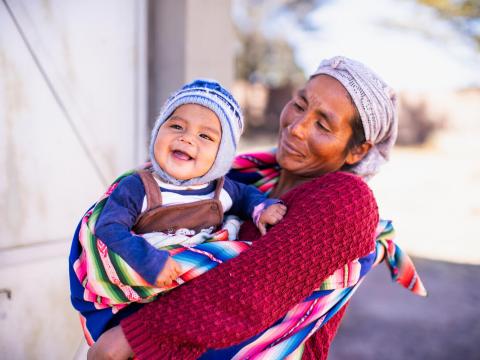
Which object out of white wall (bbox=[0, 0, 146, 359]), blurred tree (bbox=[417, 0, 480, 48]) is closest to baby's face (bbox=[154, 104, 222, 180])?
white wall (bbox=[0, 0, 146, 359])

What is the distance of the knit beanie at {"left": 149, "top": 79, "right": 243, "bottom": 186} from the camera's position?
5.62ft

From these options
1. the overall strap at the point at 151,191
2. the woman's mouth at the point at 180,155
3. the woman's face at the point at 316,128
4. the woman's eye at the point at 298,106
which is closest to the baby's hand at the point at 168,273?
the overall strap at the point at 151,191

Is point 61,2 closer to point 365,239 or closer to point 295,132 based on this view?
point 295,132

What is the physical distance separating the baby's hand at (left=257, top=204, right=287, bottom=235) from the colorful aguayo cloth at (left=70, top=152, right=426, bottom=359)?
114 mm

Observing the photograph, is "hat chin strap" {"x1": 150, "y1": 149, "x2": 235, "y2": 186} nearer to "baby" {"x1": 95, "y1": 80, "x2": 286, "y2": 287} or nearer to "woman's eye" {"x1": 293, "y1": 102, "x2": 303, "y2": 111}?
"baby" {"x1": 95, "y1": 80, "x2": 286, "y2": 287}

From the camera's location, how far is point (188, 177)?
A: 1692 millimetres

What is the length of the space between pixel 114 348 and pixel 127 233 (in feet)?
1.18

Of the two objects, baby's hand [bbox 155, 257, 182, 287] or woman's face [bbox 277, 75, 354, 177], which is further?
woman's face [bbox 277, 75, 354, 177]

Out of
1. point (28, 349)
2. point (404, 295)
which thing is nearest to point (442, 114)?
point (404, 295)

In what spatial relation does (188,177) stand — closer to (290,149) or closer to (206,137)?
(206,137)

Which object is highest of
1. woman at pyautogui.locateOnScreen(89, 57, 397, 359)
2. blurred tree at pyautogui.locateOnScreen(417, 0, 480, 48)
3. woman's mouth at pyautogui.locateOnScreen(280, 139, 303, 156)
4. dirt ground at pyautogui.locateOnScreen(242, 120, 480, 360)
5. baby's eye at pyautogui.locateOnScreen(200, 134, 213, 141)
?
baby's eye at pyautogui.locateOnScreen(200, 134, 213, 141)

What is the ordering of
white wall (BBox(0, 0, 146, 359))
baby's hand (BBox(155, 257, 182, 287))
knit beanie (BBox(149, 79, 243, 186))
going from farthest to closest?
1. white wall (BBox(0, 0, 146, 359))
2. knit beanie (BBox(149, 79, 243, 186))
3. baby's hand (BBox(155, 257, 182, 287))

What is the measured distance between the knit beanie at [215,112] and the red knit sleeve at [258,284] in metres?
0.34

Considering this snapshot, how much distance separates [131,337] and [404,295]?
4.54 meters
